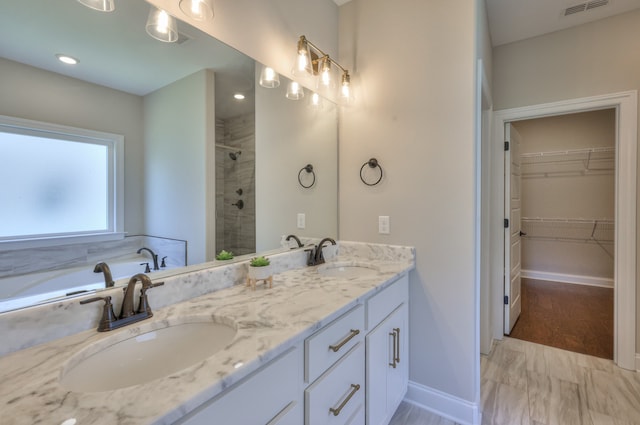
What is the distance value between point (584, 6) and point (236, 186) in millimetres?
2897

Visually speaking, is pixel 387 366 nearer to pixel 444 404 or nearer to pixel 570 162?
pixel 444 404

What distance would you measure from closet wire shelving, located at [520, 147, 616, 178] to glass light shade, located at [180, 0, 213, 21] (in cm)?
430

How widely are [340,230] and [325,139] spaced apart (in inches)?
27.0

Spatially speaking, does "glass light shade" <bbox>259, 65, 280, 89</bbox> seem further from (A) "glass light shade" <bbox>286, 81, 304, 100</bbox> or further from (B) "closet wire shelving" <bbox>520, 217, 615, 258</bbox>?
(B) "closet wire shelving" <bbox>520, 217, 615, 258</bbox>

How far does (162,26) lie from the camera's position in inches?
45.1

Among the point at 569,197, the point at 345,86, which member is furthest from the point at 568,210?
the point at 345,86

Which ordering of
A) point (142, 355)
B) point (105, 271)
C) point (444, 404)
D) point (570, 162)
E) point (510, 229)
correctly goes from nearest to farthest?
1. point (142, 355)
2. point (105, 271)
3. point (444, 404)
4. point (510, 229)
5. point (570, 162)

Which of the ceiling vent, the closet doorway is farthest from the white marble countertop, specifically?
the closet doorway

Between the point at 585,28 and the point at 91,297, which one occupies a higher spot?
the point at 585,28

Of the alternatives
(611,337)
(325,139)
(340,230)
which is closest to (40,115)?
(325,139)

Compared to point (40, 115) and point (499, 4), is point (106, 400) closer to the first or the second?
point (40, 115)

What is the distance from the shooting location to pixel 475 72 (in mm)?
1725

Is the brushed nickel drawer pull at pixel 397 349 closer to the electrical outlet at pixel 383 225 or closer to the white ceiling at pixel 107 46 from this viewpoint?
the electrical outlet at pixel 383 225

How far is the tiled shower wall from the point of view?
4.73 ft
